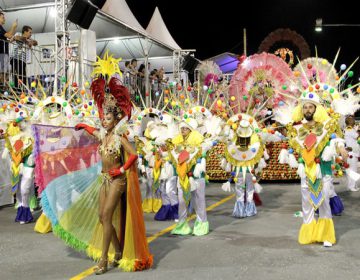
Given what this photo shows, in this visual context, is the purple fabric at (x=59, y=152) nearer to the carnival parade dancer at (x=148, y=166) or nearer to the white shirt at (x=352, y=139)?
the carnival parade dancer at (x=148, y=166)

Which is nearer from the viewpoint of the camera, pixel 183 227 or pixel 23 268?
pixel 23 268

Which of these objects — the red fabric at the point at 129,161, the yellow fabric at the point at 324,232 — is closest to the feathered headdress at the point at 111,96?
the red fabric at the point at 129,161

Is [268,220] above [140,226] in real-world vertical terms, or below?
below

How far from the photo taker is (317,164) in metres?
6.07

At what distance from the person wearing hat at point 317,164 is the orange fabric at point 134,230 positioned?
7.63ft

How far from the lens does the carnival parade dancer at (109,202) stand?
4.90 meters

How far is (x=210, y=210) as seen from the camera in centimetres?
896

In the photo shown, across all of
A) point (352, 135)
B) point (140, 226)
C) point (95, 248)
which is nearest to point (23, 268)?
point (95, 248)

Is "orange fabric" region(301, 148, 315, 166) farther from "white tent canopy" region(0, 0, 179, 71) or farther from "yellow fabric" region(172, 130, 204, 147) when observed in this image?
"white tent canopy" region(0, 0, 179, 71)

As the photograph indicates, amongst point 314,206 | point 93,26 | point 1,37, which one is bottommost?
→ point 314,206

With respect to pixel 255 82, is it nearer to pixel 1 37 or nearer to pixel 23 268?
pixel 1 37

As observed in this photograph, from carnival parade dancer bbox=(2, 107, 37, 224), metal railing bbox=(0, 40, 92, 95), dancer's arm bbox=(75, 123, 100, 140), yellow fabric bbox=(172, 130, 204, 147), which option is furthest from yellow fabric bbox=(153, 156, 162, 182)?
dancer's arm bbox=(75, 123, 100, 140)

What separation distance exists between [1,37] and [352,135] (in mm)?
8364

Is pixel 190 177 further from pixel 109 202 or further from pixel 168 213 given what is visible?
pixel 109 202
